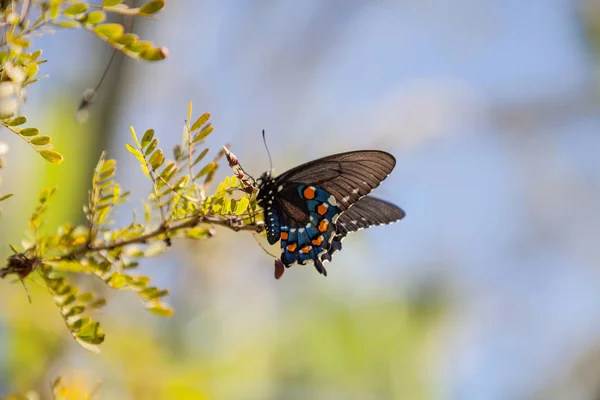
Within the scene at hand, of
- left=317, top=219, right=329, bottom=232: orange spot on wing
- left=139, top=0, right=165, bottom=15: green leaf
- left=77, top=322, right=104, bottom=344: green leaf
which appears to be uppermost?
left=139, top=0, right=165, bottom=15: green leaf

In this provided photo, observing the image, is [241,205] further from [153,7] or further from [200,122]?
[153,7]

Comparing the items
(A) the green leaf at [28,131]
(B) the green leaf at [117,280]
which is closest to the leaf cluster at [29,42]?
(A) the green leaf at [28,131]

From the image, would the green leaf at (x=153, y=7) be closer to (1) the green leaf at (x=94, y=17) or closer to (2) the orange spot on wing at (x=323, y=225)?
(1) the green leaf at (x=94, y=17)

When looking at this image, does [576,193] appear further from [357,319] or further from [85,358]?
[85,358]

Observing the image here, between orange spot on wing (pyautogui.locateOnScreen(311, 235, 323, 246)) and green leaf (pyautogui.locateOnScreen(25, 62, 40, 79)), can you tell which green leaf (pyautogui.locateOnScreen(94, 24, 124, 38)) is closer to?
green leaf (pyautogui.locateOnScreen(25, 62, 40, 79))

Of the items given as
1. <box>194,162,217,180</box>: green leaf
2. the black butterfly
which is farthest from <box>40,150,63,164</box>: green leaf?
the black butterfly

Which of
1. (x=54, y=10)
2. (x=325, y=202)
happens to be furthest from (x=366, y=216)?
(x=54, y=10)
